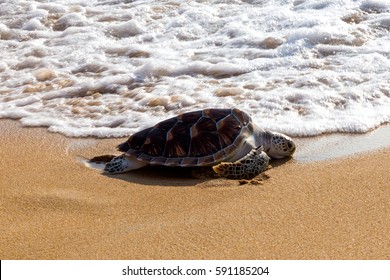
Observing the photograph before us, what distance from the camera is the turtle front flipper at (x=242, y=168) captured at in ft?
18.0

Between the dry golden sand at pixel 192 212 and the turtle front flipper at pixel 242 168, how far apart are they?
0.09 metres

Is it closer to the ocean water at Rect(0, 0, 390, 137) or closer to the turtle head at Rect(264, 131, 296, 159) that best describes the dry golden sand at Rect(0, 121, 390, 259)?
the turtle head at Rect(264, 131, 296, 159)

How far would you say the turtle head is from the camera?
5793mm

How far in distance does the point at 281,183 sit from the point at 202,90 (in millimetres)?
2402

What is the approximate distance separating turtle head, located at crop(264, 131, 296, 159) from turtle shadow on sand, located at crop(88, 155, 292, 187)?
0.07 meters

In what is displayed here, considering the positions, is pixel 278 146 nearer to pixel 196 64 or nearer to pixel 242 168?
pixel 242 168

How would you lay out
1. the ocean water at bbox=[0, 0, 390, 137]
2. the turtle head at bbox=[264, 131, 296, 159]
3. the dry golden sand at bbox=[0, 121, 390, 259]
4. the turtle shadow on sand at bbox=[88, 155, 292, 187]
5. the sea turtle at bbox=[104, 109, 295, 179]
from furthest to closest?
the ocean water at bbox=[0, 0, 390, 137] < the turtle head at bbox=[264, 131, 296, 159] < the sea turtle at bbox=[104, 109, 295, 179] < the turtle shadow on sand at bbox=[88, 155, 292, 187] < the dry golden sand at bbox=[0, 121, 390, 259]

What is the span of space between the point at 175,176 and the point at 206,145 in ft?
1.21

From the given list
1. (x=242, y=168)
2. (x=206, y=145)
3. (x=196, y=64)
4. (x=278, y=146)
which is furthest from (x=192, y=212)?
(x=196, y=64)

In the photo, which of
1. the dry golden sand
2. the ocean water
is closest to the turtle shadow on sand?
the dry golden sand

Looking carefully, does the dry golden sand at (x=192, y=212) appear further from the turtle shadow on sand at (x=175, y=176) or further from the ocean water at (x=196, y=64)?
the ocean water at (x=196, y=64)

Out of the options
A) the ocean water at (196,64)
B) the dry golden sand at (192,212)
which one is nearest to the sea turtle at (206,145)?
the dry golden sand at (192,212)

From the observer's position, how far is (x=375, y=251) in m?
4.05
